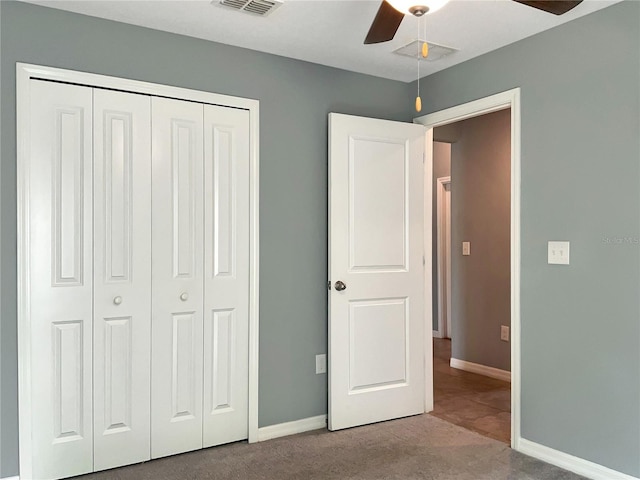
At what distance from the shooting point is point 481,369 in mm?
4957

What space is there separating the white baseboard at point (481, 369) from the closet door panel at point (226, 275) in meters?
2.57

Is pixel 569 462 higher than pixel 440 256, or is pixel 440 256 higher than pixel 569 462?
pixel 440 256

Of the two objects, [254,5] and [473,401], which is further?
[473,401]

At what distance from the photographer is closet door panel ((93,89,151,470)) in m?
2.79

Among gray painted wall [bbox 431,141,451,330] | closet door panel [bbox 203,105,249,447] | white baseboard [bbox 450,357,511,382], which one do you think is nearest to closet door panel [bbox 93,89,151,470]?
closet door panel [bbox 203,105,249,447]

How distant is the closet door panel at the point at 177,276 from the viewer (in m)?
2.94

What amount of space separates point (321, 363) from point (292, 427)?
438 mm

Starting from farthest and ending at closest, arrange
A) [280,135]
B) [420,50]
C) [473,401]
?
[473,401] → [280,135] → [420,50]

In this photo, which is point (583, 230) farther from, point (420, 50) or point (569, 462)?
point (420, 50)

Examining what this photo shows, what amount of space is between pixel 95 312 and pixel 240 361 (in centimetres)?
89

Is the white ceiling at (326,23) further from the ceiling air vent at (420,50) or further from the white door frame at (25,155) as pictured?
the white door frame at (25,155)

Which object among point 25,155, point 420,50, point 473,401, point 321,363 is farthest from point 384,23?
point 473,401

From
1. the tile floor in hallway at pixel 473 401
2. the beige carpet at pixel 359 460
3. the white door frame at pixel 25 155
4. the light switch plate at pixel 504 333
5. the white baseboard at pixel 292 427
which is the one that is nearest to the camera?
the white door frame at pixel 25 155

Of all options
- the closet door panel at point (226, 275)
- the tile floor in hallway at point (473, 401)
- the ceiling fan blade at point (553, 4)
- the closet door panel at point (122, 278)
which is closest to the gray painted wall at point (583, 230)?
the tile floor in hallway at point (473, 401)
